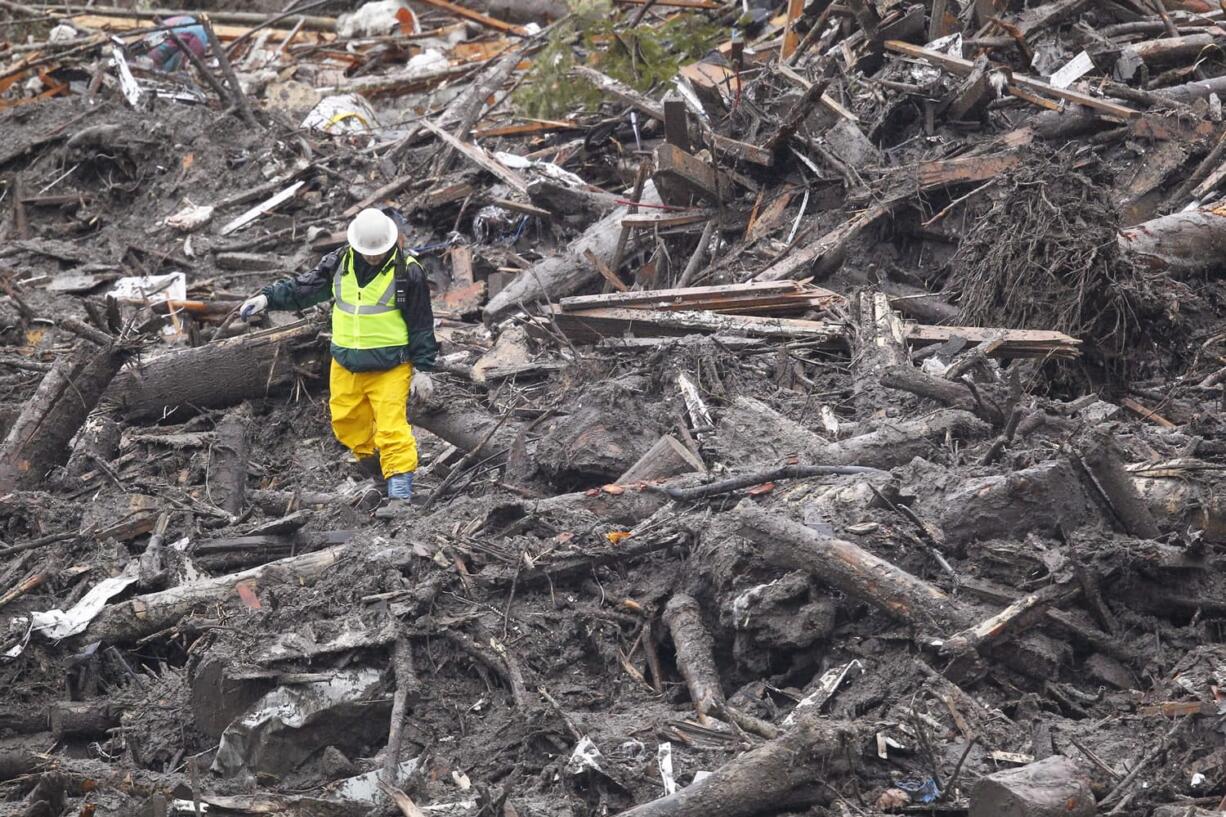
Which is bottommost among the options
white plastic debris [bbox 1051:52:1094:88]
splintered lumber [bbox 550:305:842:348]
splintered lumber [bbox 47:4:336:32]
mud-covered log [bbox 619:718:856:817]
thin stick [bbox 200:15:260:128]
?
splintered lumber [bbox 47:4:336:32]

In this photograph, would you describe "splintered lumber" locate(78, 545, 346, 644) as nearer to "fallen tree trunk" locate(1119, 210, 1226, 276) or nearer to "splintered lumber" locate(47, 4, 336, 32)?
"fallen tree trunk" locate(1119, 210, 1226, 276)

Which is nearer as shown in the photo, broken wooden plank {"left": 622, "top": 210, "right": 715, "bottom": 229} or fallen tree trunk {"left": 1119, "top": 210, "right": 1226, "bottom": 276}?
fallen tree trunk {"left": 1119, "top": 210, "right": 1226, "bottom": 276}

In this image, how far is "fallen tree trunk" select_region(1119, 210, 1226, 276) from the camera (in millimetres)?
7801

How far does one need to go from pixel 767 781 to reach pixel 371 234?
13.5 feet

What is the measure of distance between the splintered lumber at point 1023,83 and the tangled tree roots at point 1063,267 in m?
1.85

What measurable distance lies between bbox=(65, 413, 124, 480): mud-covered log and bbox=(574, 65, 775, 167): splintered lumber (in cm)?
462

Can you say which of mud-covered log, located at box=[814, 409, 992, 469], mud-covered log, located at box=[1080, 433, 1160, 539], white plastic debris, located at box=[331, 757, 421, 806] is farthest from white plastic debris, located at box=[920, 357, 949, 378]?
white plastic debris, located at box=[331, 757, 421, 806]

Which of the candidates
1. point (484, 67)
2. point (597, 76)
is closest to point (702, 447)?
point (597, 76)

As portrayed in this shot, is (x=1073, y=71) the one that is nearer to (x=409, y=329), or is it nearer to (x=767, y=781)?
(x=409, y=329)

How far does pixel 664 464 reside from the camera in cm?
613

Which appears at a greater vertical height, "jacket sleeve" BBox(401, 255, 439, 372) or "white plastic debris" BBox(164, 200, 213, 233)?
"jacket sleeve" BBox(401, 255, 439, 372)

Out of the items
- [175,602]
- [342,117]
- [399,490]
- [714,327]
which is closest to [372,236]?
[399,490]

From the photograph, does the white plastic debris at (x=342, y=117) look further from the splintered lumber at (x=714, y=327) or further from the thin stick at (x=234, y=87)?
the splintered lumber at (x=714, y=327)

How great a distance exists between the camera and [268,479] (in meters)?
8.04
